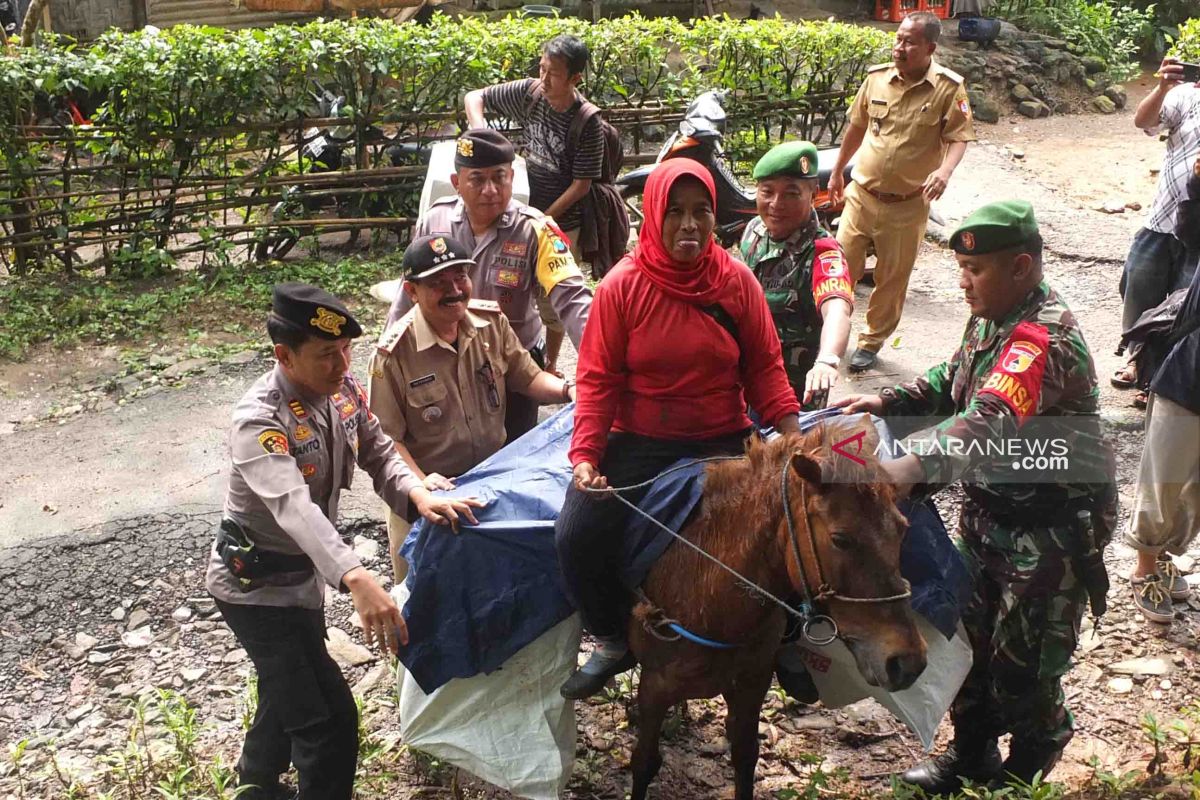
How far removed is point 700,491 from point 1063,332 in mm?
1165

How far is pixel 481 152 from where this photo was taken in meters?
4.49

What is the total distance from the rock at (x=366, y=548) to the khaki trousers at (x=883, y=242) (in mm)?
3484

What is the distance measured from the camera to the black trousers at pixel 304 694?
3.43 metres

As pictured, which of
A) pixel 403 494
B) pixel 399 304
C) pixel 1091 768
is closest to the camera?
pixel 403 494

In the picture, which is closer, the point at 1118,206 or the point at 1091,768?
the point at 1091,768

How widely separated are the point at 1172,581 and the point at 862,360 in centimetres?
261

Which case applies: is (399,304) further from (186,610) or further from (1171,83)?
(1171,83)

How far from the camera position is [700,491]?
3.15m

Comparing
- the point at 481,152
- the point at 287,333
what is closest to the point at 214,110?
the point at 481,152

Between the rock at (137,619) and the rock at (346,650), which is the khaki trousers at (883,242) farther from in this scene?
the rock at (137,619)

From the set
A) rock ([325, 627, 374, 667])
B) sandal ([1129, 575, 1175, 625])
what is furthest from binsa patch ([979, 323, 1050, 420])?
rock ([325, 627, 374, 667])

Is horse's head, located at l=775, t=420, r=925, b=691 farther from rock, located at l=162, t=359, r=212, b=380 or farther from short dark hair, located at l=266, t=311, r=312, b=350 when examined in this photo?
rock, located at l=162, t=359, r=212, b=380

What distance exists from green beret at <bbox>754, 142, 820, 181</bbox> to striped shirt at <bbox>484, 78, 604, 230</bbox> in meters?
2.15

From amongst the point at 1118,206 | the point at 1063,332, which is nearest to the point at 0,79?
the point at 1063,332
